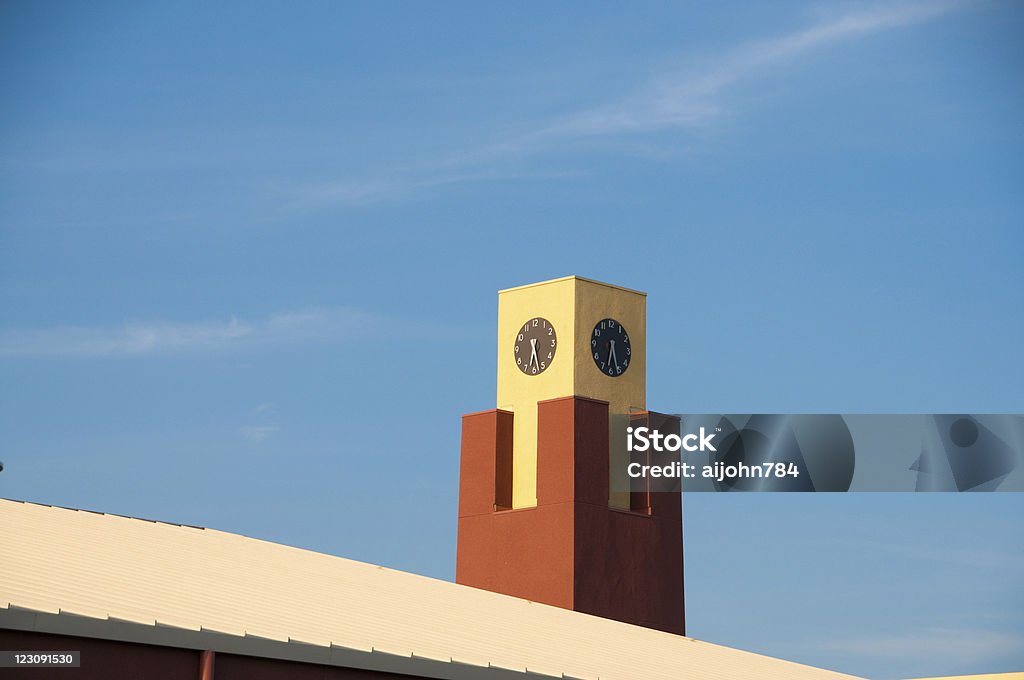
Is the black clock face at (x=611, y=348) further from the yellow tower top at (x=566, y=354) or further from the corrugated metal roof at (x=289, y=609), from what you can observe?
the corrugated metal roof at (x=289, y=609)

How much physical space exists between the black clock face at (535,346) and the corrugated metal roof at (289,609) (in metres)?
9.46

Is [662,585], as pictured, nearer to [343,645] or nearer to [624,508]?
[624,508]

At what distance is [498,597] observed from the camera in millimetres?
28859

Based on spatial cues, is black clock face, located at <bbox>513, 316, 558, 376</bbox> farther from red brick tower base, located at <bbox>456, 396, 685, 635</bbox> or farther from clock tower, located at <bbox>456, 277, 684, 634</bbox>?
red brick tower base, located at <bbox>456, 396, 685, 635</bbox>

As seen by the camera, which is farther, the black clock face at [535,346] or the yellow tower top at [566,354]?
the black clock face at [535,346]

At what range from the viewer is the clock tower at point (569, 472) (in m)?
35.7

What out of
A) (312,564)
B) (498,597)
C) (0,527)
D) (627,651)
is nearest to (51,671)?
(0,527)

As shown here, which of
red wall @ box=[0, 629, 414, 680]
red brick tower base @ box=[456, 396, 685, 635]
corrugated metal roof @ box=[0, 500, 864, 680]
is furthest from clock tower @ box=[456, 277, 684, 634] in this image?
red wall @ box=[0, 629, 414, 680]

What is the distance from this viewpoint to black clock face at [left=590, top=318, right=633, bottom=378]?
37531 millimetres

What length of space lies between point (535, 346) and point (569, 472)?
3636 millimetres

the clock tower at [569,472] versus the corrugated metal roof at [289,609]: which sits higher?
the clock tower at [569,472]

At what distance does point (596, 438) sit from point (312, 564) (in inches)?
476

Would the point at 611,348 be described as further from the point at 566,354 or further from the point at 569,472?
the point at 569,472

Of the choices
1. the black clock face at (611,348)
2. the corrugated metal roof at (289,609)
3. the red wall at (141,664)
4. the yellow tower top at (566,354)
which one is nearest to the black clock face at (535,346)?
the yellow tower top at (566,354)
